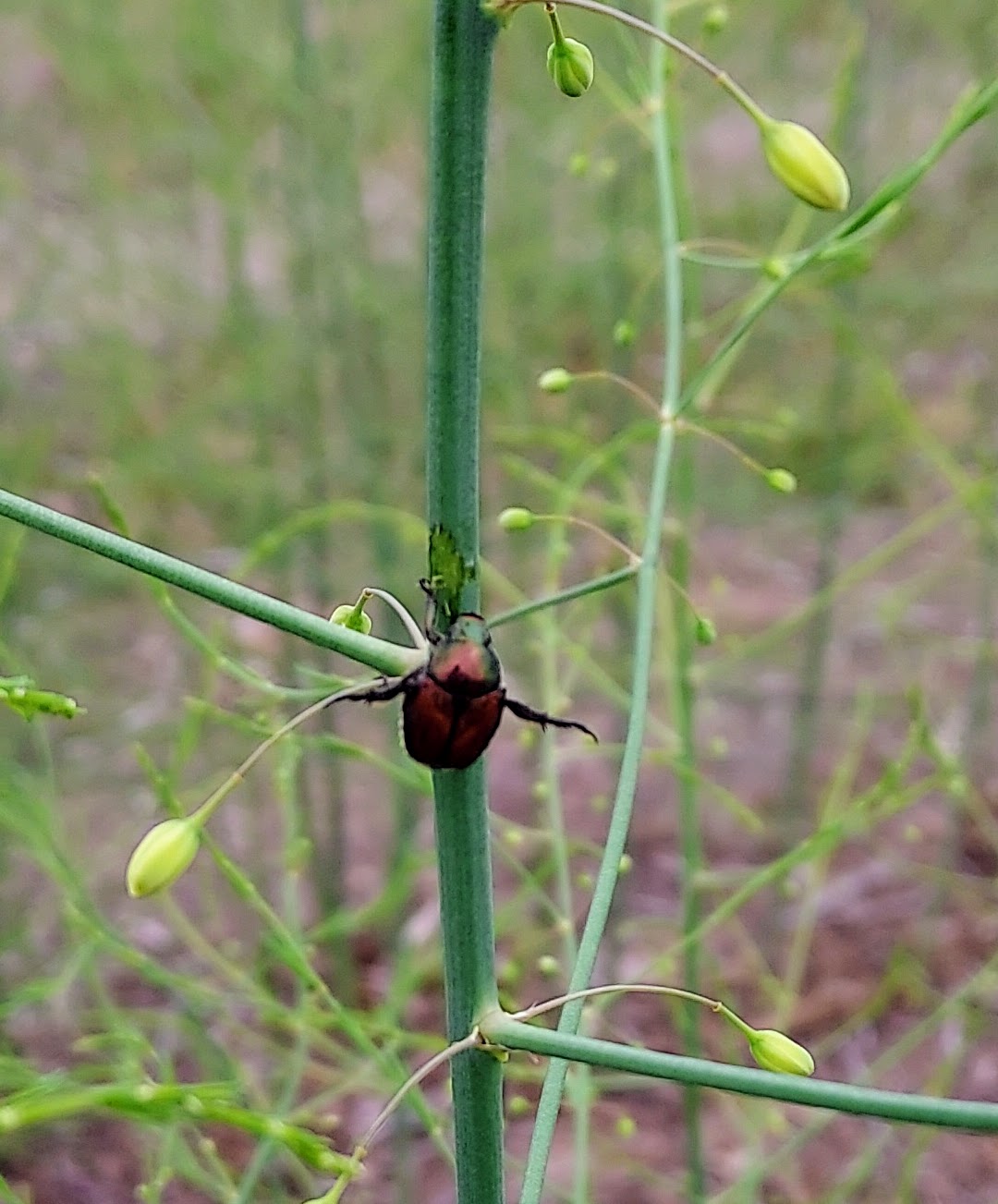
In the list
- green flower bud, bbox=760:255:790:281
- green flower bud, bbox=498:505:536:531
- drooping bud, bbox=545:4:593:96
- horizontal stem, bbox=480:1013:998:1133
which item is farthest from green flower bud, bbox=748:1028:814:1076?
green flower bud, bbox=760:255:790:281


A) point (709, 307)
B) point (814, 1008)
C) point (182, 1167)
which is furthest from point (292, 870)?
point (709, 307)

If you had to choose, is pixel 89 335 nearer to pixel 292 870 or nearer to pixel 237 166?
pixel 237 166

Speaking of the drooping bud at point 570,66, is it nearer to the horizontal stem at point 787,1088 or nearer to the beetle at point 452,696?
the beetle at point 452,696

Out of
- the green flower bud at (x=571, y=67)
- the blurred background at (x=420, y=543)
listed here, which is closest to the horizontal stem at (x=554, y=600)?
the green flower bud at (x=571, y=67)

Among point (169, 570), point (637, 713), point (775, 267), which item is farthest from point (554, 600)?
point (775, 267)

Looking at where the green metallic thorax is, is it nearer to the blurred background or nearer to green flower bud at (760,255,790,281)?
green flower bud at (760,255,790,281)
